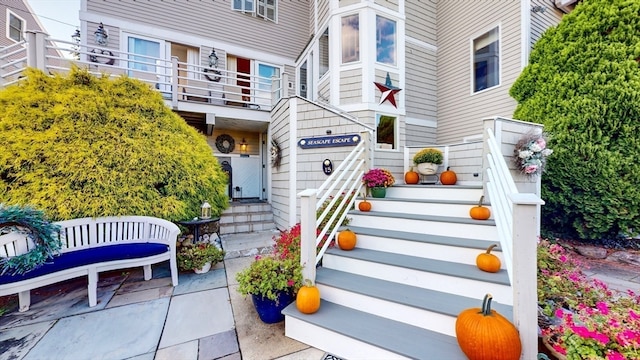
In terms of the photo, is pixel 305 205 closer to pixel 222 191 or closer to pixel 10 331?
pixel 10 331

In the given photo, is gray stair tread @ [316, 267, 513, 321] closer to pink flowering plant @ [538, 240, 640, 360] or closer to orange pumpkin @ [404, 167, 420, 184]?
pink flowering plant @ [538, 240, 640, 360]

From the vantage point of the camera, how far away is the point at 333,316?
84.6 inches

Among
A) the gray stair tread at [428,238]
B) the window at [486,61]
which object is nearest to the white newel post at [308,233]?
the gray stair tread at [428,238]

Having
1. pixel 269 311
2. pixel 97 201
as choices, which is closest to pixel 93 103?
pixel 97 201

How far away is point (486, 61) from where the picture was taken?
6414 mm

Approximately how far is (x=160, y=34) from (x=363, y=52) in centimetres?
610

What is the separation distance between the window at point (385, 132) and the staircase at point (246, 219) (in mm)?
3525

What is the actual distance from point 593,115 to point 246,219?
292 inches

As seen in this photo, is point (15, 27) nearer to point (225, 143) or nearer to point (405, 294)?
point (225, 143)

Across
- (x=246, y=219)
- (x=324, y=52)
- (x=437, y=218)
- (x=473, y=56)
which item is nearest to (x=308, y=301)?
(x=437, y=218)

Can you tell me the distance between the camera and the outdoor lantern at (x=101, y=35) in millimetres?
6222

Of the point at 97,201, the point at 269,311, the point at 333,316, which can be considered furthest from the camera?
the point at 97,201

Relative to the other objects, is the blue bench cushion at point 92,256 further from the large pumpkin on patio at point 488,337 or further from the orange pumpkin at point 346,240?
the large pumpkin on patio at point 488,337

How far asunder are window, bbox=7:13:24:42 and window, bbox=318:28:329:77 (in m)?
11.5
